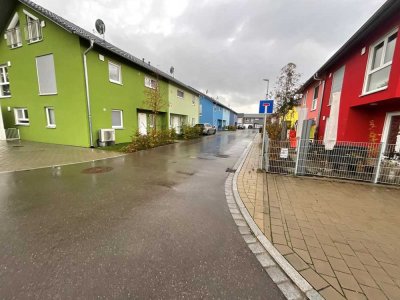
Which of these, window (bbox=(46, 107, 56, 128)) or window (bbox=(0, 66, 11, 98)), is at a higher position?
window (bbox=(0, 66, 11, 98))

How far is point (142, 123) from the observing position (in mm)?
15258

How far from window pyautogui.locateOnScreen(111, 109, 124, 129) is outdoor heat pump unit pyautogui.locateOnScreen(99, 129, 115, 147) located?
3.79 feet

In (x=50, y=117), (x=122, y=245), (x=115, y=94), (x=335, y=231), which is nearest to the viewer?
(x=122, y=245)

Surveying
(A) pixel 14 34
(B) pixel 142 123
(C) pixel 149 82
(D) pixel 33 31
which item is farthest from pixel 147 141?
(A) pixel 14 34

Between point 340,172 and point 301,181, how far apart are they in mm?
1470

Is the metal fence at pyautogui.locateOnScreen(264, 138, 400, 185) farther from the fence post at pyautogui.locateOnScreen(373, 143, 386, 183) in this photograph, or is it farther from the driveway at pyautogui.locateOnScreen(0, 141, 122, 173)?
the driveway at pyautogui.locateOnScreen(0, 141, 122, 173)

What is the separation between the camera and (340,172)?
19.7 feet

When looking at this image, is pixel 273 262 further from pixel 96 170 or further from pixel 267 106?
pixel 96 170

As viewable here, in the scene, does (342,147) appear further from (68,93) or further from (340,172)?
(68,93)

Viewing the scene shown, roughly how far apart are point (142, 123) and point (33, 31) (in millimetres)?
8394

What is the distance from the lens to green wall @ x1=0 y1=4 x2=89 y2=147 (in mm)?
10203

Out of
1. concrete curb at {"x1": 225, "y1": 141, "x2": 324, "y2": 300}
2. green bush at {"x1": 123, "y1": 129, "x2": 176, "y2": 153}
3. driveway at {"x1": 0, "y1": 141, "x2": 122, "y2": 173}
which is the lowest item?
concrete curb at {"x1": 225, "y1": 141, "x2": 324, "y2": 300}

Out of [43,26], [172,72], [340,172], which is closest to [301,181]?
[340,172]

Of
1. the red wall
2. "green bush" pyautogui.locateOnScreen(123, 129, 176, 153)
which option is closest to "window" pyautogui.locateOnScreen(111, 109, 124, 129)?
"green bush" pyautogui.locateOnScreen(123, 129, 176, 153)
